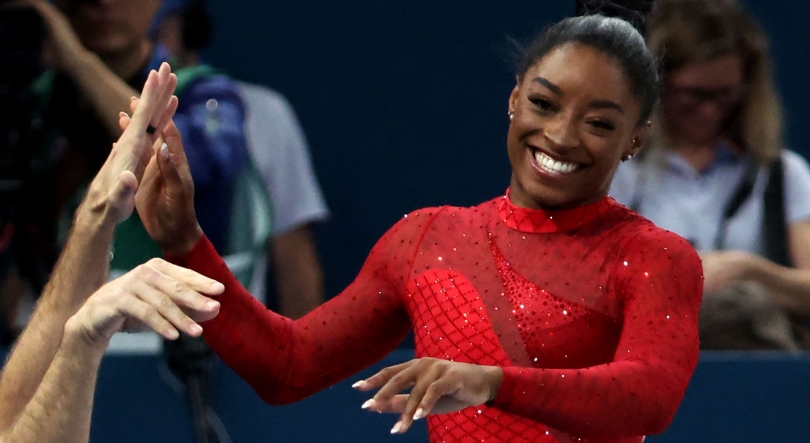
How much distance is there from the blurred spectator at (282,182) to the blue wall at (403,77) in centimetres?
50

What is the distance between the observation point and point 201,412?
2.46 metres

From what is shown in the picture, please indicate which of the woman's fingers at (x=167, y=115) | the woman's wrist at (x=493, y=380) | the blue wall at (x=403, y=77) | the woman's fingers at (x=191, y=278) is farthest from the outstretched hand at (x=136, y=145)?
the blue wall at (x=403, y=77)

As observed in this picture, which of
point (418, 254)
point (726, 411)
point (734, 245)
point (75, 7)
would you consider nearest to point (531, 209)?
point (418, 254)

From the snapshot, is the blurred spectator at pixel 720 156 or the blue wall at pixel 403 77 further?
the blue wall at pixel 403 77

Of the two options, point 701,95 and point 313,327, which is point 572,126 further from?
point 701,95

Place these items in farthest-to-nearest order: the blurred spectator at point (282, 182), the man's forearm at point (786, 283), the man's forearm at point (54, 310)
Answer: the blurred spectator at point (282, 182) → the man's forearm at point (786, 283) → the man's forearm at point (54, 310)

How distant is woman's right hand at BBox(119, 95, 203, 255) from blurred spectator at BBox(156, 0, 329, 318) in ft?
4.28

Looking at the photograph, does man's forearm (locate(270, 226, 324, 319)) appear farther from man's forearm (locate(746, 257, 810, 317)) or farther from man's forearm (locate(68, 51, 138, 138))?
man's forearm (locate(746, 257, 810, 317))

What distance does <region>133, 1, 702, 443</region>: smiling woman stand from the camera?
150 centimetres

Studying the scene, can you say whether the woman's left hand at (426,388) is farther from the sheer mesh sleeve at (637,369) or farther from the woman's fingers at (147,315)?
the woman's fingers at (147,315)

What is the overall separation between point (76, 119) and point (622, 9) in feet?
4.75

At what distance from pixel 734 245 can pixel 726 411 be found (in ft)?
1.43

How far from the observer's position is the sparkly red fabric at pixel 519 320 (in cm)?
147

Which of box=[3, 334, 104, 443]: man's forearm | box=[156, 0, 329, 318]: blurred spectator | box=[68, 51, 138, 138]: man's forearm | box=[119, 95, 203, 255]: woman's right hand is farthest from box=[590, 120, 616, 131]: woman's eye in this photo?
box=[156, 0, 329, 318]: blurred spectator
